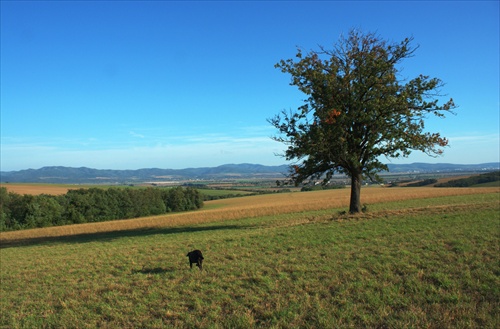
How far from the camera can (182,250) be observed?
14.5 m

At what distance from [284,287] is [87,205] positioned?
66.2m

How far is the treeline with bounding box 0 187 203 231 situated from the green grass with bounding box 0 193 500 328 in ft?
174

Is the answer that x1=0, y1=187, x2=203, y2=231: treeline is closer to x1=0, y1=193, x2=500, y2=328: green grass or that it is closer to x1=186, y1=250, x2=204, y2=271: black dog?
x1=0, y1=193, x2=500, y2=328: green grass

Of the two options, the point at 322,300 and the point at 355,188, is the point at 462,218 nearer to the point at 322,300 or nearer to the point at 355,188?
the point at 355,188

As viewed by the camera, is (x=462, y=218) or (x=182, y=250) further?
(x=462, y=218)

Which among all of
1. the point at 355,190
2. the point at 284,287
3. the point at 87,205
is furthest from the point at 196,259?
the point at 87,205

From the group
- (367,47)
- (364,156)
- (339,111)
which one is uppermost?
(367,47)

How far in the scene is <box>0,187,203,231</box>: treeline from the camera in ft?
191

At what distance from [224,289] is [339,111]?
15.3 meters

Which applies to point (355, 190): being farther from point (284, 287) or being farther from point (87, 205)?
point (87, 205)

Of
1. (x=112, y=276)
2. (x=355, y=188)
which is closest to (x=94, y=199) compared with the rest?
(x=355, y=188)

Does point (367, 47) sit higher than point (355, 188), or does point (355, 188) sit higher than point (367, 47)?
point (367, 47)

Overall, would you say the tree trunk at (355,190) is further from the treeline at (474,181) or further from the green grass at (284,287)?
the treeline at (474,181)

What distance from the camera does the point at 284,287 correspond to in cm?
795
